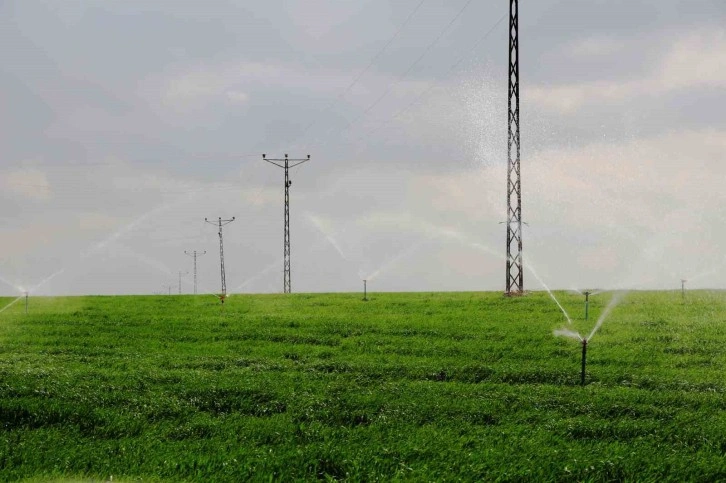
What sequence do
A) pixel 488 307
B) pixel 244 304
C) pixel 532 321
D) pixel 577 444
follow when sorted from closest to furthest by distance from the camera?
pixel 577 444, pixel 532 321, pixel 488 307, pixel 244 304

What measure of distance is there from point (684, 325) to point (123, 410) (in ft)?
73.8

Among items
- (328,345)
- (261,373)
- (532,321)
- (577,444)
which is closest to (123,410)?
(261,373)

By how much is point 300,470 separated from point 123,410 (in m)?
5.44

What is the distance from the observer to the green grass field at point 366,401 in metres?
11.3

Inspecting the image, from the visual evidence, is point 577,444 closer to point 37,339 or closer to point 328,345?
point 328,345

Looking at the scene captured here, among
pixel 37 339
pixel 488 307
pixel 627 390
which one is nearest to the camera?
pixel 627 390

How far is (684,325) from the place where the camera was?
2858 cm

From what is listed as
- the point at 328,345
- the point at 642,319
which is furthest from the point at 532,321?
the point at 328,345

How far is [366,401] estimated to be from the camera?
15.3 meters

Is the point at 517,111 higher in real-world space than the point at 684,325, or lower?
higher

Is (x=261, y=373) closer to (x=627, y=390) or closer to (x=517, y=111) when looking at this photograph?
(x=627, y=390)

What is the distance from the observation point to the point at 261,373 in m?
19.2

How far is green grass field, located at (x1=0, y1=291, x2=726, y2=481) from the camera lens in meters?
11.3

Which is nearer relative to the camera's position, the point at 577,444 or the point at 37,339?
the point at 577,444
